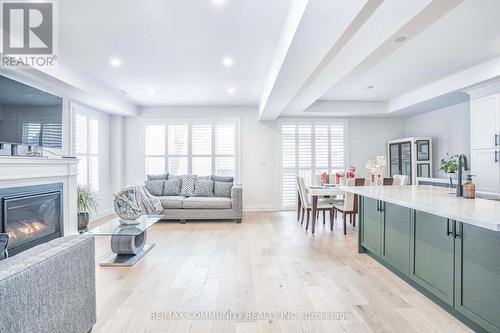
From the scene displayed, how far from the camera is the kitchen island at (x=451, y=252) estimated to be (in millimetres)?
1770

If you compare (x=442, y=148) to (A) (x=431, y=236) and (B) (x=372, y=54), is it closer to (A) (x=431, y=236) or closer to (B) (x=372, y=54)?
(B) (x=372, y=54)

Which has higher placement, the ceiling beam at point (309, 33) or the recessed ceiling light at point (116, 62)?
the recessed ceiling light at point (116, 62)

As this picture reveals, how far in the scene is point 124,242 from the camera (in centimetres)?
336

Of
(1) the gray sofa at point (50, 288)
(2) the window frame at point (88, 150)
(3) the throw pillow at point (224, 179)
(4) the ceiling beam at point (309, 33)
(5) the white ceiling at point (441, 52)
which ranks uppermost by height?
(5) the white ceiling at point (441, 52)

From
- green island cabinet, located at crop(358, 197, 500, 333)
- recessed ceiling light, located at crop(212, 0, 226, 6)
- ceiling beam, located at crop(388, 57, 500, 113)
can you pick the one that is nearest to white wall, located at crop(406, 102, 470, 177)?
ceiling beam, located at crop(388, 57, 500, 113)

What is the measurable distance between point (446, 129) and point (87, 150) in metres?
7.34

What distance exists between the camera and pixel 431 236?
2332mm

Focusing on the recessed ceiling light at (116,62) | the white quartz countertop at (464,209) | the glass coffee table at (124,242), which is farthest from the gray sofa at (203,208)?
the white quartz countertop at (464,209)

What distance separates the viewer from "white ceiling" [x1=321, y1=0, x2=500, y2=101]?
2.66 m

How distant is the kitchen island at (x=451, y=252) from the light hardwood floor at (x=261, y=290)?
164 millimetres

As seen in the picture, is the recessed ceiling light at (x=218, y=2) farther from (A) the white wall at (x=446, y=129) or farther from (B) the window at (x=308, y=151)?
(A) the white wall at (x=446, y=129)

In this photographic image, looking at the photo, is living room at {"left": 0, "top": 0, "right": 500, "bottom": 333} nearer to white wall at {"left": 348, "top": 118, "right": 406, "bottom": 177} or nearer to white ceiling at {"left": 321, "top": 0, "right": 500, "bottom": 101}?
white ceiling at {"left": 321, "top": 0, "right": 500, "bottom": 101}

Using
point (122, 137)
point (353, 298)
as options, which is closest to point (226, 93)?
point (122, 137)

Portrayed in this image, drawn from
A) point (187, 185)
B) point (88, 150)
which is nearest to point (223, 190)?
point (187, 185)
